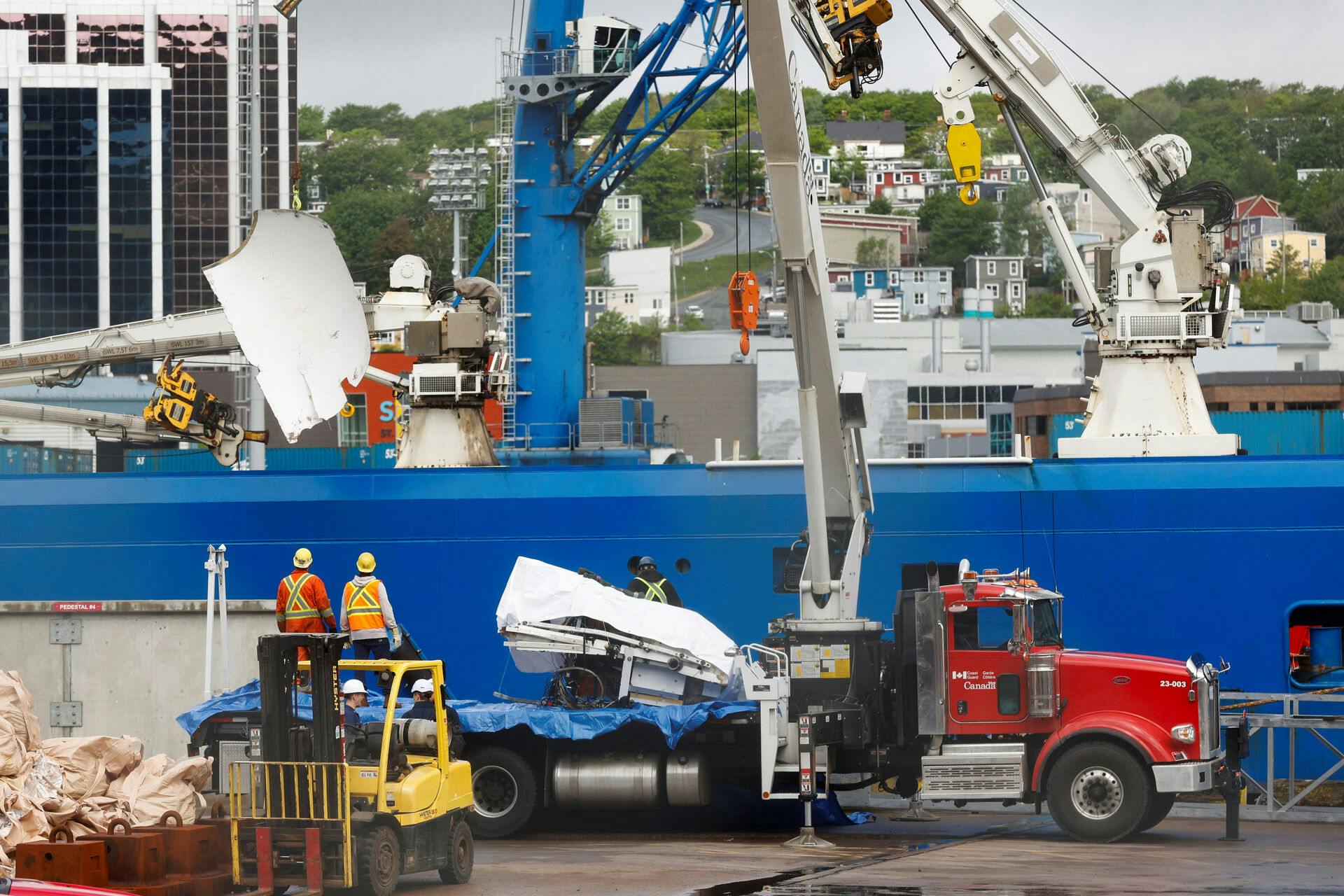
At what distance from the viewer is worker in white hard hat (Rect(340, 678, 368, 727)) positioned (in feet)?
50.8

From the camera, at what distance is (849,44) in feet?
57.9

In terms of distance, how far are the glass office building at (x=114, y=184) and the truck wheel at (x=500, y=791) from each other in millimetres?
79475

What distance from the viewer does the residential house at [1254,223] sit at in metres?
162

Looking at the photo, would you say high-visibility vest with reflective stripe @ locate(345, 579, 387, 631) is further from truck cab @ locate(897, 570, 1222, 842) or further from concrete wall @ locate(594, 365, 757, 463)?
concrete wall @ locate(594, 365, 757, 463)

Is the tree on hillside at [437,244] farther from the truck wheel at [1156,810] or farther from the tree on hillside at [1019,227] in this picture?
the truck wheel at [1156,810]

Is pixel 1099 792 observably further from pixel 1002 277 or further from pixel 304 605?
pixel 1002 277

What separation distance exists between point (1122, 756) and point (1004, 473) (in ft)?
21.8

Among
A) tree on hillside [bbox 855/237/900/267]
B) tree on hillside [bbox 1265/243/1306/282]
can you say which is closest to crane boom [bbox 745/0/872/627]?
tree on hillside [bbox 1265/243/1306/282]

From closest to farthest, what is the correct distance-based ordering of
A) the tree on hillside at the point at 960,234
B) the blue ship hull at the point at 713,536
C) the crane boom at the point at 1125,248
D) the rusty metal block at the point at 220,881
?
the rusty metal block at the point at 220,881 → the blue ship hull at the point at 713,536 → the crane boom at the point at 1125,248 → the tree on hillside at the point at 960,234

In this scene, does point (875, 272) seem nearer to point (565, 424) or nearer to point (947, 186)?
point (947, 186)

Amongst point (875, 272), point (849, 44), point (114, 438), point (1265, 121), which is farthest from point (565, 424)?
point (1265, 121)

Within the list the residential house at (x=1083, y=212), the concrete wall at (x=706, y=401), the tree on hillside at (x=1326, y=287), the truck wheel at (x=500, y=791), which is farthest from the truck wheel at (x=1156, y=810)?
the residential house at (x=1083, y=212)

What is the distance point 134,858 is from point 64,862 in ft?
1.78

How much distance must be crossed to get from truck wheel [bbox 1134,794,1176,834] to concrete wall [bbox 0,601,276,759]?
1009cm
